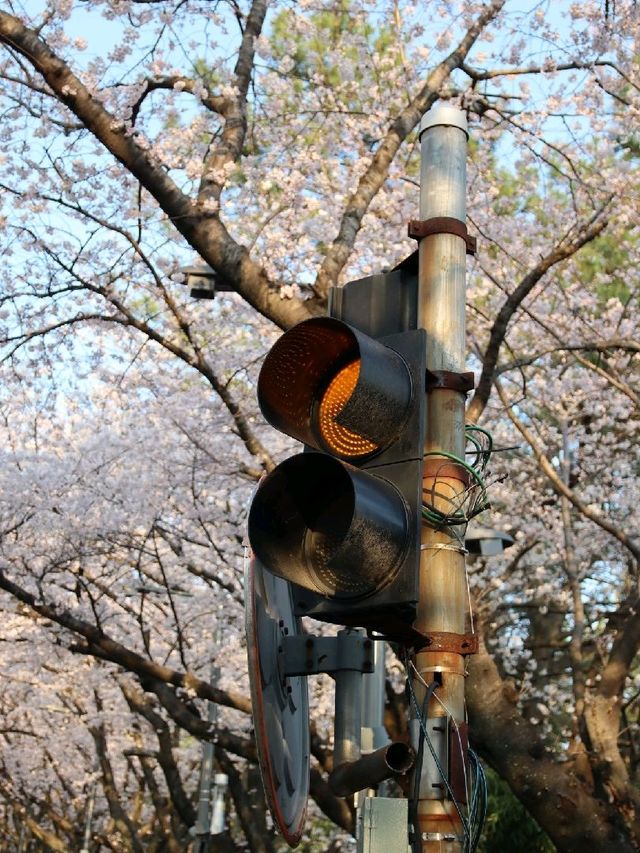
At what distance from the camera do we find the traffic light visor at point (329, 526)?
8.37ft

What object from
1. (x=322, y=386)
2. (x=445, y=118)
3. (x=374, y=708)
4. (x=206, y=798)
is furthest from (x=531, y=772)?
(x=206, y=798)

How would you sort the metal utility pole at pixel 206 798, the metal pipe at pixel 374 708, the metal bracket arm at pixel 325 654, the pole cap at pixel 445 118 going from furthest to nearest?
the metal utility pole at pixel 206 798
the metal pipe at pixel 374 708
the metal bracket arm at pixel 325 654
the pole cap at pixel 445 118

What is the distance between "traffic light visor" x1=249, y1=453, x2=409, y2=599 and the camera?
2.55 metres

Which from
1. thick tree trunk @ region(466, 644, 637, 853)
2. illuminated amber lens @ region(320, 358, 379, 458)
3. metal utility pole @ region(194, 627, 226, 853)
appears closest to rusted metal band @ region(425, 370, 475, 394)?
illuminated amber lens @ region(320, 358, 379, 458)

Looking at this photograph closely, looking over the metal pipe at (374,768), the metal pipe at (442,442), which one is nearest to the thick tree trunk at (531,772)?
the metal pipe at (374,768)

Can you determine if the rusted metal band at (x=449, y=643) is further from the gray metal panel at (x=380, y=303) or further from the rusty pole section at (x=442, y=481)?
the gray metal panel at (x=380, y=303)

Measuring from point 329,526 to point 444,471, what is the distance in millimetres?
368

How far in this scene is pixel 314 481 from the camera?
2781mm

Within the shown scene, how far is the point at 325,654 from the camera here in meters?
3.56

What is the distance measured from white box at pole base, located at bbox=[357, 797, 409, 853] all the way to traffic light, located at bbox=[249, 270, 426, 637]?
43 centimetres

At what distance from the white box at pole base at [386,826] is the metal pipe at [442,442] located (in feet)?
0.37

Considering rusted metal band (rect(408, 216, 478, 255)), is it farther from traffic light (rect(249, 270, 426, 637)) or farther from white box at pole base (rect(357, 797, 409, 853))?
white box at pole base (rect(357, 797, 409, 853))

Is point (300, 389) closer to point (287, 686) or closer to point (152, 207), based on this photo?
point (287, 686)

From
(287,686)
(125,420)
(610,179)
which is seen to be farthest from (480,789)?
(125,420)
